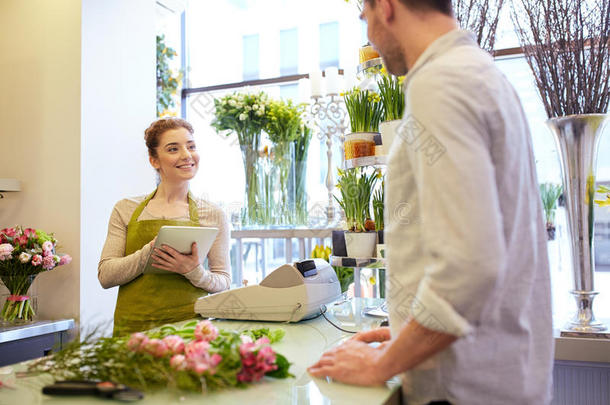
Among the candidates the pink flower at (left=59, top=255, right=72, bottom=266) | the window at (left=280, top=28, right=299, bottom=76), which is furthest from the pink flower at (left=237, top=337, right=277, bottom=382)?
the window at (left=280, top=28, right=299, bottom=76)

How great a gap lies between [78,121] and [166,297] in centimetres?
133

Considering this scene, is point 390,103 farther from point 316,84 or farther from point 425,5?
point 316,84

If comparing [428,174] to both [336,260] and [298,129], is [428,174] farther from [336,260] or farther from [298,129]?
[298,129]

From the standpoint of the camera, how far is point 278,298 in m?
1.68

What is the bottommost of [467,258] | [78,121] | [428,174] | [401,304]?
[401,304]

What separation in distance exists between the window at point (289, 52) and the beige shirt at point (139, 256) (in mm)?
2978

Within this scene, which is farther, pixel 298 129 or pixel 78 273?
pixel 298 129

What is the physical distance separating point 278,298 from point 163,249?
50 cm

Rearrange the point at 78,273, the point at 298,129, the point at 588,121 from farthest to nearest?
1. the point at 298,129
2. the point at 78,273
3. the point at 588,121

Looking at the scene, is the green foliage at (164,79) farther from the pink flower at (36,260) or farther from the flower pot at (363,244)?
the flower pot at (363,244)

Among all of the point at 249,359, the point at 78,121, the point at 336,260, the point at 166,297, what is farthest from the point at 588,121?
the point at 78,121

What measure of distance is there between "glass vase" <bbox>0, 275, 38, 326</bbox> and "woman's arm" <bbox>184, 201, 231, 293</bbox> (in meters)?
1.07

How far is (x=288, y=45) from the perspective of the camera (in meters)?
5.03

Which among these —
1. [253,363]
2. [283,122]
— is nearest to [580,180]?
[253,363]
